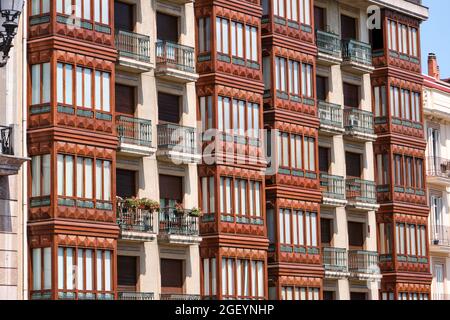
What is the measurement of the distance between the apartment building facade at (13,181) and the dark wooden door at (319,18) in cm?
1560

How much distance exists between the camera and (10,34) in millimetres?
19906

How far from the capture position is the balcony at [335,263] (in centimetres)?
4353

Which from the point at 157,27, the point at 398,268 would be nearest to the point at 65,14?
the point at 157,27

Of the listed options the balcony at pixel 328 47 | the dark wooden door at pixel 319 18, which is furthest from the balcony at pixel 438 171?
the dark wooden door at pixel 319 18

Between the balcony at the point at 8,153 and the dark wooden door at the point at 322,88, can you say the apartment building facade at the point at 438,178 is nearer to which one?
the dark wooden door at the point at 322,88

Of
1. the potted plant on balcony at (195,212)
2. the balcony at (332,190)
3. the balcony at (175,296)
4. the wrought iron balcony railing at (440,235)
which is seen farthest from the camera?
the wrought iron balcony railing at (440,235)

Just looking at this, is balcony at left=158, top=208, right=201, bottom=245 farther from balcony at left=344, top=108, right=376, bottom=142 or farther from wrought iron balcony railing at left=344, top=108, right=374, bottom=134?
wrought iron balcony railing at left=344, top=108, right=374, bottom=134

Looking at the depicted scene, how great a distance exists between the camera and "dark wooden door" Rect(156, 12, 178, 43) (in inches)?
1519

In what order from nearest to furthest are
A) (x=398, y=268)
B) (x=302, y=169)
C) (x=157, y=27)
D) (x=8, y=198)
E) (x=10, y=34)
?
1. (x=10, y=34)
2. (x=8, y=198)
3. (x=157, y=27)
4. (x=302, y=169)
5. (x=398, y=268)

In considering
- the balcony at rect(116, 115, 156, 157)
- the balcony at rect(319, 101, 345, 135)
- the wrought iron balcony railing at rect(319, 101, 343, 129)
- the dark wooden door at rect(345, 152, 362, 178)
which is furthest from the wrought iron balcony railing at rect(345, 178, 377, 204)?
the balcony at rect(116, 115, 156, 157)

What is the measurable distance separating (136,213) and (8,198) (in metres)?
4.68

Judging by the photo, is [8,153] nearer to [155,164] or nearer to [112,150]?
[112,150]

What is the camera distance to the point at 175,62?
126 feet

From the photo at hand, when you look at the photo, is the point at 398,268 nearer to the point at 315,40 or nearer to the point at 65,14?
the point at 315,40
